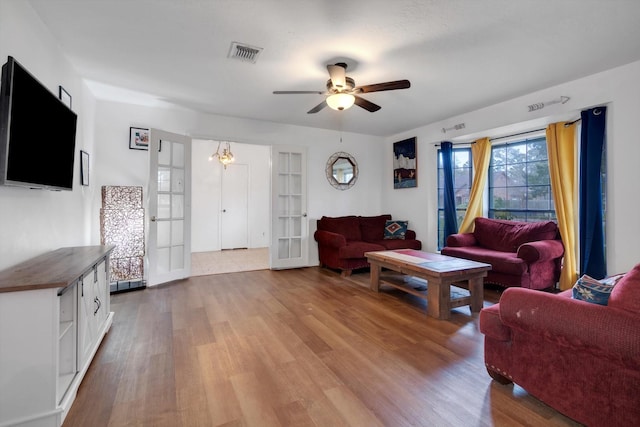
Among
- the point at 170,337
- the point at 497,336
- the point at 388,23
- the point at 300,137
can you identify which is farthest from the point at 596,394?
the point at 300,137

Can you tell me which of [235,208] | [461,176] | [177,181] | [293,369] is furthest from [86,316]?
[235,208]

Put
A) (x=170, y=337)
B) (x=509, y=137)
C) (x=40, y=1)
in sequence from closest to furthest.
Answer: (x=40, y=1) → (x=170, y=337) → (x=509, y=137)

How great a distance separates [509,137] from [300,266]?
3905mm

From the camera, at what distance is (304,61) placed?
281 centimetres

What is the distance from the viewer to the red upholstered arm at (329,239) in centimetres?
454

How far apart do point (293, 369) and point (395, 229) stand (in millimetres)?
3758

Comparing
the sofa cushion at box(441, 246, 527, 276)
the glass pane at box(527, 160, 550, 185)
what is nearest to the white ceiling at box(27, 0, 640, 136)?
the glass pane at box(527, 160, 550, 185)

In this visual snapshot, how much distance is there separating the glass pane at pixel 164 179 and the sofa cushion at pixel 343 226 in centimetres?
249

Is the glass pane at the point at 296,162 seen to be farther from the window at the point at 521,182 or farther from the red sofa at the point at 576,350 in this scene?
the red sofa at the point at 576,350

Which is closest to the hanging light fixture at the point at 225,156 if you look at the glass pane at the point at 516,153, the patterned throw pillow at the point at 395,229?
the patterned throw pillow at the point at 395,229

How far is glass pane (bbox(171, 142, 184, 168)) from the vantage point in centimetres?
418

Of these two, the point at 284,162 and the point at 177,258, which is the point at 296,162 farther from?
the point at 177,258

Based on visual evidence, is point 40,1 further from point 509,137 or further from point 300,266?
point 509,137

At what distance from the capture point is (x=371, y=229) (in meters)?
5.35
